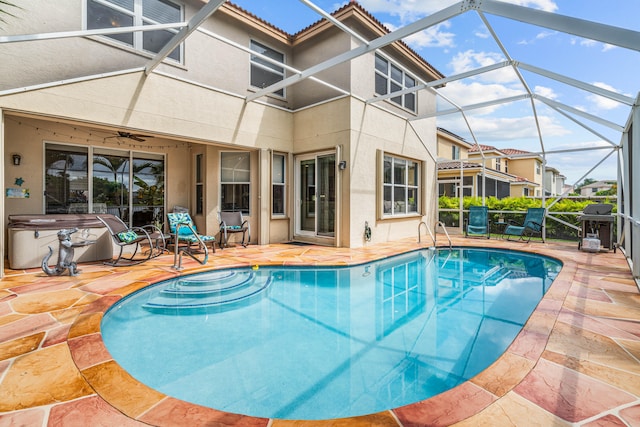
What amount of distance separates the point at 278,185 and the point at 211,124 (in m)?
2.64

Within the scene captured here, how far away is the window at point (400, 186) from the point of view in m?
9.78

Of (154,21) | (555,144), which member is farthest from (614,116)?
(154,21)

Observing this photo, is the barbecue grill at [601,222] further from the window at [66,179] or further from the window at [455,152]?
the window at [66,179]

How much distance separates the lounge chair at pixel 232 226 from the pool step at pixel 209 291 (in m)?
2.55

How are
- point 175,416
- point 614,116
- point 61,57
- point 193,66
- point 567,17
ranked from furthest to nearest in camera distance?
point 193,66
point 614,116
point 61,57
point 567,17
point 175,416

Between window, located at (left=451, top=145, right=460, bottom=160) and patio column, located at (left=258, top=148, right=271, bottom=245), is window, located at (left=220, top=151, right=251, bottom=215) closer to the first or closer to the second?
patio column, located at (left=258, top=148, right=271, bottom=245)

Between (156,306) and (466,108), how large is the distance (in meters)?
9.22

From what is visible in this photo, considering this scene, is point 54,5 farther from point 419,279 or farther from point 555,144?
point 555,144

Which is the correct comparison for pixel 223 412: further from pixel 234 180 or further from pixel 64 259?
pixel 234 180

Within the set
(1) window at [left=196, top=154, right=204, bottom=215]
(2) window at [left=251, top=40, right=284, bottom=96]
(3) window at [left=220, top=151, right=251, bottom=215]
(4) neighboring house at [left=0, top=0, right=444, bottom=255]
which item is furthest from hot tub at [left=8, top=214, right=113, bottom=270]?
(2) window at [left=251, top=40, right=284, bottom=96]

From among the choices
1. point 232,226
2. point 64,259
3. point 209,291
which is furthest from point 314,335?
point 232,226

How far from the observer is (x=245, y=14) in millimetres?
8336

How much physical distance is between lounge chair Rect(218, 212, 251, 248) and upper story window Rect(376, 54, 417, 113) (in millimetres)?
5845

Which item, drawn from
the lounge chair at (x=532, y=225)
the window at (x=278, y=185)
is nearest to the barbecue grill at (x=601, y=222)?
the lounge chair at (x=532, y=225)
